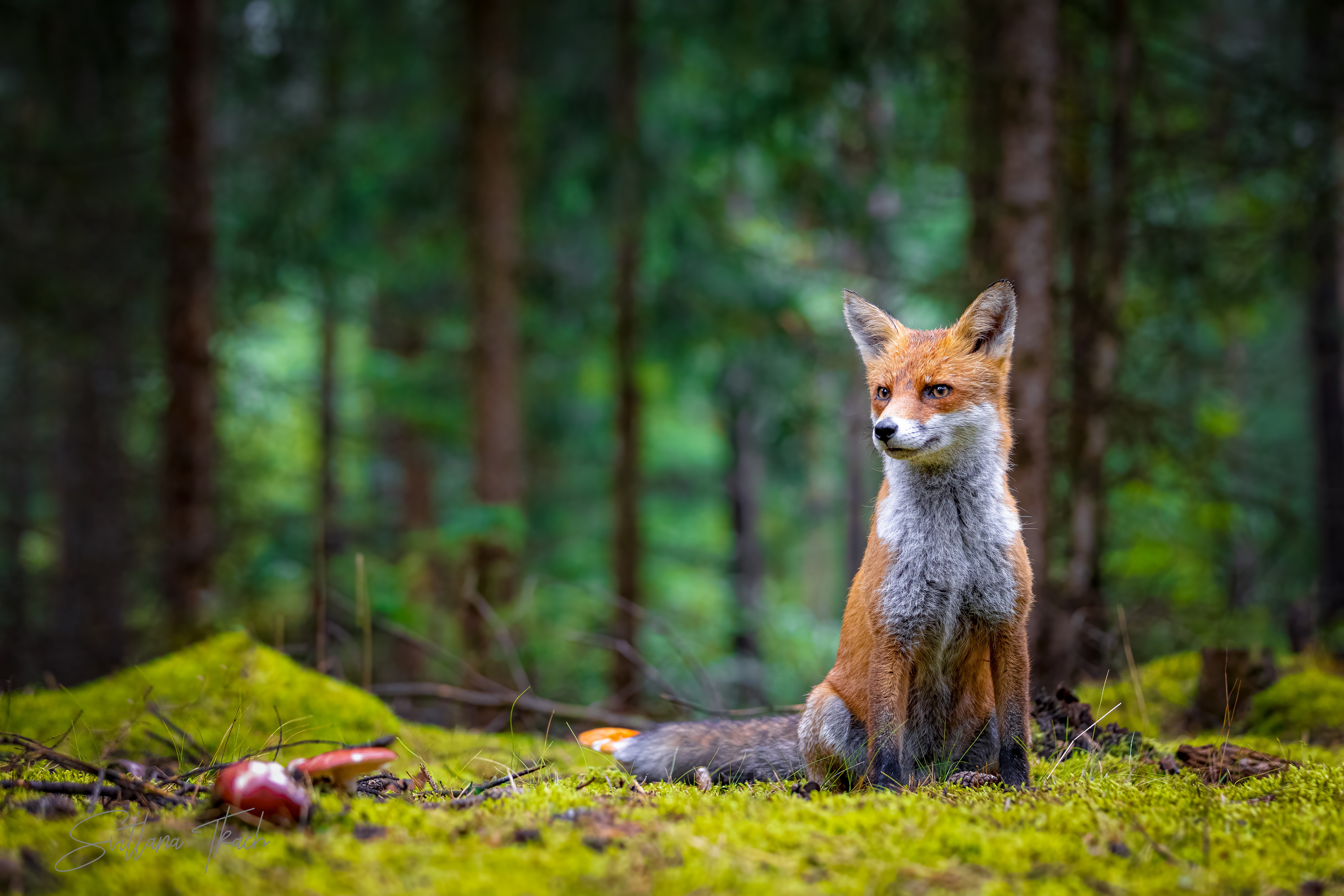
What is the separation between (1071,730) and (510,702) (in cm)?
330

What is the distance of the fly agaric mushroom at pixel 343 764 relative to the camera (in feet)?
8.39

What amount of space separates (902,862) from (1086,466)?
6181mm

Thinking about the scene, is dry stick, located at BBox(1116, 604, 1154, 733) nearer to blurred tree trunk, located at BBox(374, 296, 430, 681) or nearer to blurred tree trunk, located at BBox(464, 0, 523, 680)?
blurred tree trunk, located at BBox(464, 0, 523, 680)

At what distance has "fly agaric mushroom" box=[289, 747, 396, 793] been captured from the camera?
8.39ft

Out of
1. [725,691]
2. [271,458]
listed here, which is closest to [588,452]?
[725,691]

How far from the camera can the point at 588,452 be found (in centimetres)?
1708

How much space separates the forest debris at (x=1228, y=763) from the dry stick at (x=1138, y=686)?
52 cm

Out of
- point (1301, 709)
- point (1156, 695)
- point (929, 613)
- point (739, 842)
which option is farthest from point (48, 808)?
point (1301, 709)

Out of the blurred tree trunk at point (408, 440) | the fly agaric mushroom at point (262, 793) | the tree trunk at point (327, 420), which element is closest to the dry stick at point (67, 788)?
the fly agaric mushroom at point (262, 793)

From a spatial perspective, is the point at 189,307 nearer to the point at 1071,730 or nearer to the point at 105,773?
the point at 105,773

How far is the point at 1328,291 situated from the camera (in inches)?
485

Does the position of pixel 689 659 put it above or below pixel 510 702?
above

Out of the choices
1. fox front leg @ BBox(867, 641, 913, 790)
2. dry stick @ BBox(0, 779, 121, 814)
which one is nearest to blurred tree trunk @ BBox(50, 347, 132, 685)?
dry stick @ BBox(0, 779, 121, 814)

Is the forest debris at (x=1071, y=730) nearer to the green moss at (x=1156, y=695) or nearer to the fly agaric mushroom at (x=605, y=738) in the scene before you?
the green moss at (x=1156, y=695)
